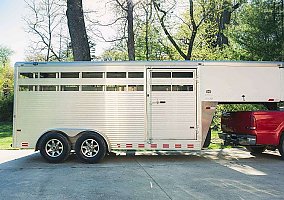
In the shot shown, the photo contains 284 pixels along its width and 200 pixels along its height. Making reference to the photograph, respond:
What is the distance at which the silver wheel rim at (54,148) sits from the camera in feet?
29.8

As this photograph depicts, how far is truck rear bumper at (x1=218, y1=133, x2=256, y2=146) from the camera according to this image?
30.8 ft

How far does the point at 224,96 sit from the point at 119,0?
399 inches

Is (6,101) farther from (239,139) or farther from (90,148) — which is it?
(239,139)

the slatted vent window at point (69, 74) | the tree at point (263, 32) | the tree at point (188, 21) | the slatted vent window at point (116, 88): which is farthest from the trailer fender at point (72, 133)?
the tree at point (188, 21)

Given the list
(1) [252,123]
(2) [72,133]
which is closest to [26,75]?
(2) [72,133]

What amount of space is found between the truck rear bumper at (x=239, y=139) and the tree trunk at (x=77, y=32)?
6891 millimetres

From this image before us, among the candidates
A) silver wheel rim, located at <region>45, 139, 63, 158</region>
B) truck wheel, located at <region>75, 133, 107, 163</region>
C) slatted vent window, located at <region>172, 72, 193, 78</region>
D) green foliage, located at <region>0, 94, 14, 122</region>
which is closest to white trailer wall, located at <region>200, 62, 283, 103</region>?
slatted vent window, located at <region>172, 72, 193, 78</region>

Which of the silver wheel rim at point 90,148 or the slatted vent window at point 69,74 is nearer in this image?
the silver wheel rim at point 90,148

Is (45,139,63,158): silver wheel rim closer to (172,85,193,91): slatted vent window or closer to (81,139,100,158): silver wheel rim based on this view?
(81,139,100,158): silver wheel rim

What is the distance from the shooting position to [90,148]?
9.12m

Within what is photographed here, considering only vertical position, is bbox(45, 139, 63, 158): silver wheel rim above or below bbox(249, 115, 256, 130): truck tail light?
below

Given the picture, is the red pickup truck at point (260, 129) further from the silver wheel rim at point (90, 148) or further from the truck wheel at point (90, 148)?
the silver wheel rim at point (90, 148)

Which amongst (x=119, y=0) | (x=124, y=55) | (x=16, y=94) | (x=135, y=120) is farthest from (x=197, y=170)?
(x=124, y=55)

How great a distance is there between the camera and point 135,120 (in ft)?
30.4
